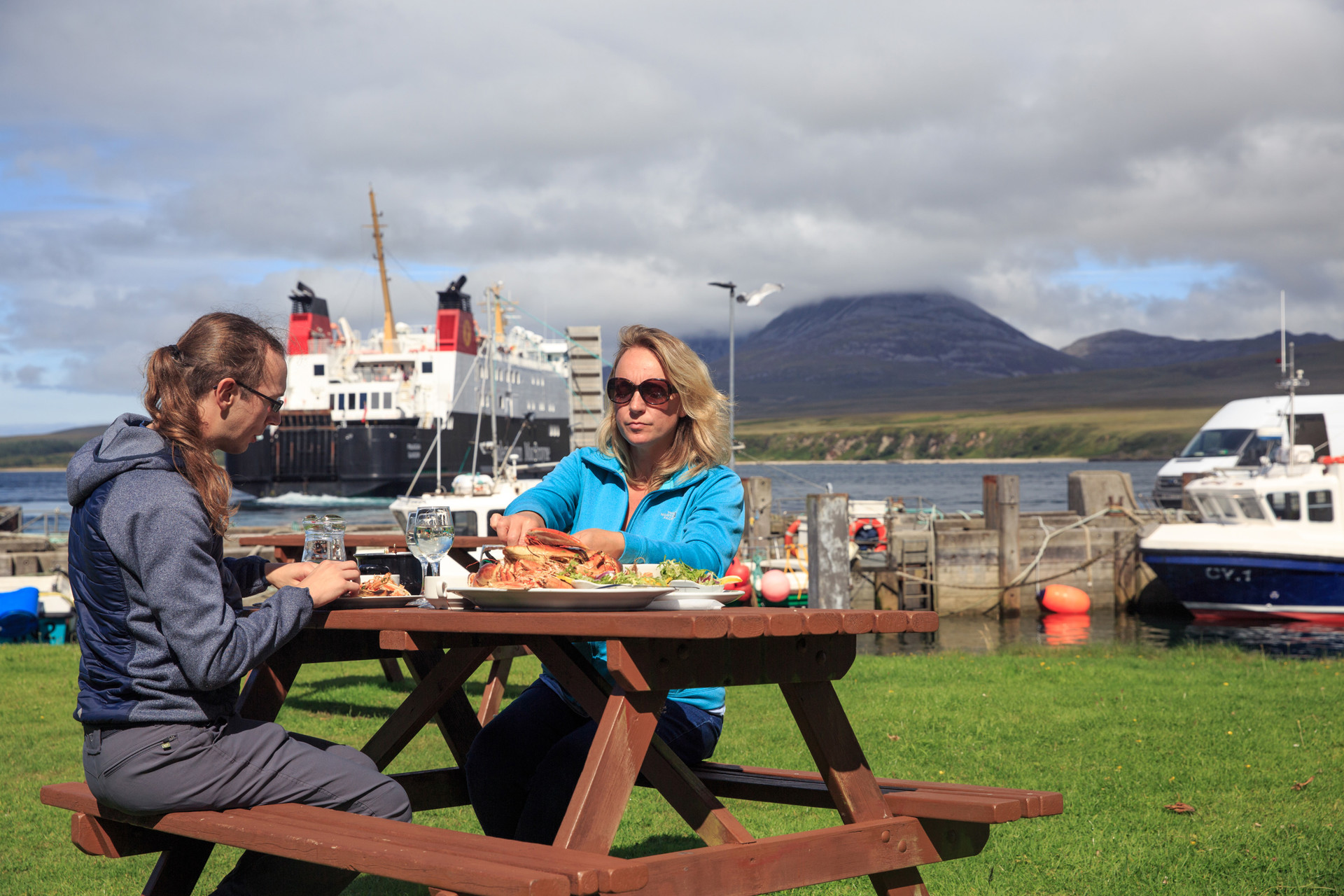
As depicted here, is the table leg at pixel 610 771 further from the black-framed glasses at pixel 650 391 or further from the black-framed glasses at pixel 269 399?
the black-framed glasses at pixel 650 391

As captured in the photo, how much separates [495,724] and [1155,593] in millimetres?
21873

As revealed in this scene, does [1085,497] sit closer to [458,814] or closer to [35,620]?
[35,620]

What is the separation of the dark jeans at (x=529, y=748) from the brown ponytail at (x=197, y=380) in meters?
1.02

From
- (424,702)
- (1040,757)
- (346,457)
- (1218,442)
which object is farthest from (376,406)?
(424,702)

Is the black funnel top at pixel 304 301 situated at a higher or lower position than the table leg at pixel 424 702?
higher

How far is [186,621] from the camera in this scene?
249 cm

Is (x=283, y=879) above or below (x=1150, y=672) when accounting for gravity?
above

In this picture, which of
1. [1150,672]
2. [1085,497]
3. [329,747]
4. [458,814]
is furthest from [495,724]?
[1085,497]

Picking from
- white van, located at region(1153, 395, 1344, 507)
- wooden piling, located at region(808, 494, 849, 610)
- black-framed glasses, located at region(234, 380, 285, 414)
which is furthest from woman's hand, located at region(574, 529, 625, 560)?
white van, located at region(1153, 395, 1344, 507)

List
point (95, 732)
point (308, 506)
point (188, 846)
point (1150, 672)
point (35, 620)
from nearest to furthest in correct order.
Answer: point (95, 732) < point (188, 846) < point (1150, 672) < point (35, 620) < point (308, 506)

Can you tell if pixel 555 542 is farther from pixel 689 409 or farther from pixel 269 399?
pixel 689 409

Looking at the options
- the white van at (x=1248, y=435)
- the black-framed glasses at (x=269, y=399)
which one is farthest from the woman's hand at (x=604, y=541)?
the white van at (x=1248, y=435)

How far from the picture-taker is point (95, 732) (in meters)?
2.62

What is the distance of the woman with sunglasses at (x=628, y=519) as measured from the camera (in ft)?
10.5
